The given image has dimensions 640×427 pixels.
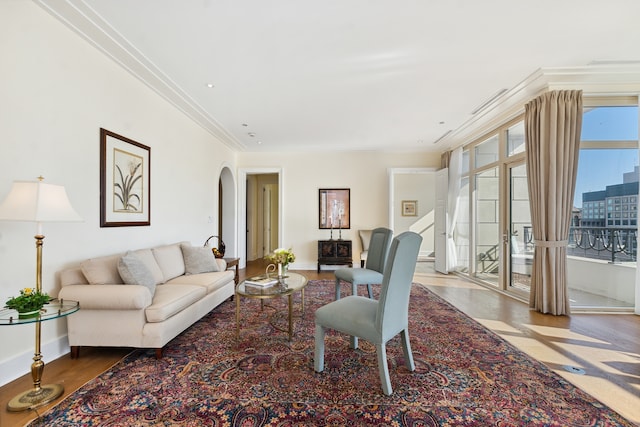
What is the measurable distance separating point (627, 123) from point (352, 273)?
3.93 meters

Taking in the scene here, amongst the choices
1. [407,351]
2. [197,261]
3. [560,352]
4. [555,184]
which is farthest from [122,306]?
[555,184]

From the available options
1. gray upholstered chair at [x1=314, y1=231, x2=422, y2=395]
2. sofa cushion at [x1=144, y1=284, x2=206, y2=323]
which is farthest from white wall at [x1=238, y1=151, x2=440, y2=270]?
gray upholstered chair at [x1=314, y1=231, x2=422, y2=395]

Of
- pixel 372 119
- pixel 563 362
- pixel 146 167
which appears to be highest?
pixel 372 119

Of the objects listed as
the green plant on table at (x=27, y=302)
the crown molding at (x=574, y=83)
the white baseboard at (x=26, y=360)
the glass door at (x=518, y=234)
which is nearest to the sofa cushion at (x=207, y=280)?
the white baseboard at (x=26, y=360)

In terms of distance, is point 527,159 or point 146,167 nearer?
point 146,167

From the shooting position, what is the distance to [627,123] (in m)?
3.42

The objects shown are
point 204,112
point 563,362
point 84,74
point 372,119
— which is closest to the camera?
point 563,362

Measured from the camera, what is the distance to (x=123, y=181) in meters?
2.98

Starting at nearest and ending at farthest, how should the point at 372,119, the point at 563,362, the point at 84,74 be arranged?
the point at 563,362 → the point at 84,74 → the point at 372,119

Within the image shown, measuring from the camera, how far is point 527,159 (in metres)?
3.61

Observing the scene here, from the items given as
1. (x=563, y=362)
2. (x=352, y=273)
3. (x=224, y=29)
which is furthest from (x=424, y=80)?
(x=563, y=362)

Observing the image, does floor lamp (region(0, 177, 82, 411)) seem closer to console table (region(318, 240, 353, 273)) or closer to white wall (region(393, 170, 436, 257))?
console table (region(318, 240, 353, 273))

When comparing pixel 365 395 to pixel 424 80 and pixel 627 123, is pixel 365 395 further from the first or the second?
pixel 627 123

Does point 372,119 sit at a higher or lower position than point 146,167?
higher
